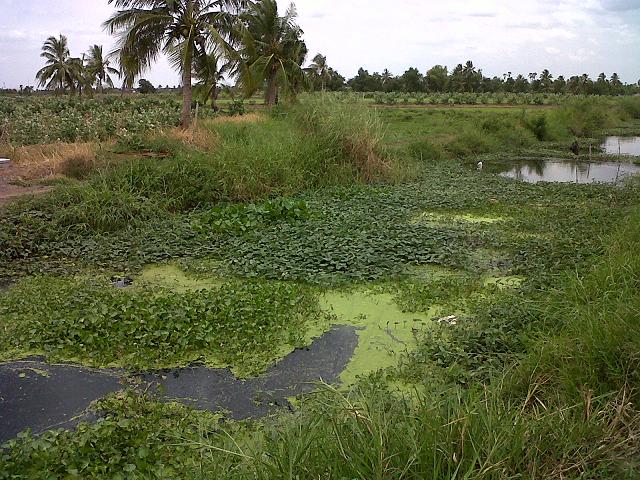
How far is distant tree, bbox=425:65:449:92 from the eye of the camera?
5291 centimetres

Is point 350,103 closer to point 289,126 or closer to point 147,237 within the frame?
point 289,126

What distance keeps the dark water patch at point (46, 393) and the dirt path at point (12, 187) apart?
5.06 metres

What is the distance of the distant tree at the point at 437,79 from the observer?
5291 centimetres

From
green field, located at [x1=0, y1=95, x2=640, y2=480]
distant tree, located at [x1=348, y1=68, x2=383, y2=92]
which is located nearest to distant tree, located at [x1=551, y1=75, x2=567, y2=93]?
distant tree, located at [x1=348, y1=68, x2=383, y2=92]

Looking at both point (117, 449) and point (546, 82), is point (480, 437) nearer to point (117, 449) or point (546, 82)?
point (117, 449)

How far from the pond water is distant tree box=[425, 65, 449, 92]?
91.3 ft

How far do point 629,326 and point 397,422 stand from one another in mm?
1722

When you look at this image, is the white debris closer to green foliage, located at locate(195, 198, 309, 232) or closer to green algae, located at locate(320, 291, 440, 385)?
green algae, located at locate(320, 291, 440, 385)

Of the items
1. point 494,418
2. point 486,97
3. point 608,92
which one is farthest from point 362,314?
point 608,92

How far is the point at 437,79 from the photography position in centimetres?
5288

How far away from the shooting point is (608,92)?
58.4 metres

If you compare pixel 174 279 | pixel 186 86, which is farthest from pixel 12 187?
pixel 186 86

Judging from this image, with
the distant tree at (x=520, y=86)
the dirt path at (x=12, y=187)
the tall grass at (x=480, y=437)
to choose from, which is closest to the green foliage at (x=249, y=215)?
the dirt path at (x=12, y=187)

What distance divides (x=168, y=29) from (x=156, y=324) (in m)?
11.8
